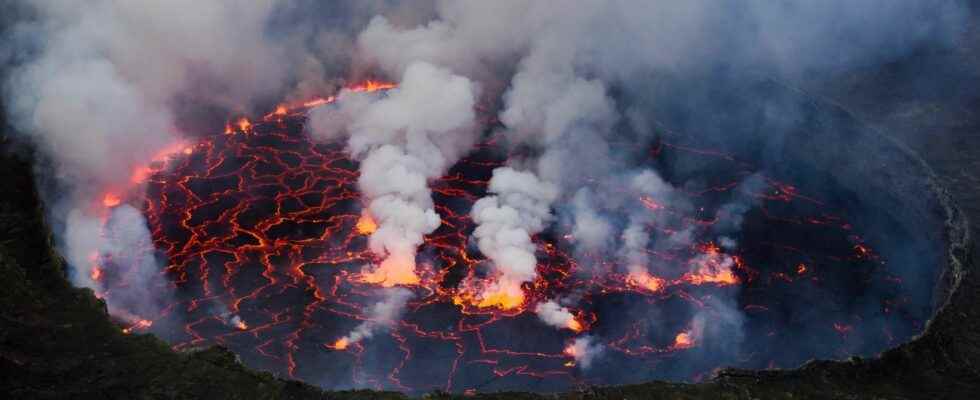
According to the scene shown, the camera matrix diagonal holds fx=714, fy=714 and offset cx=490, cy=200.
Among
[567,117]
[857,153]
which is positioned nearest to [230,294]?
[567,117]

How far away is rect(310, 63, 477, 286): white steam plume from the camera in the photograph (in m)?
24.6

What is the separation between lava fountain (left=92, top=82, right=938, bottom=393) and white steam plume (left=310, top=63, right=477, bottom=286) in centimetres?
76

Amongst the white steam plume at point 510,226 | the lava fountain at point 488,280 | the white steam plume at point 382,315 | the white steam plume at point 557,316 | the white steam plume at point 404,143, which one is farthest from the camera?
the white steam plume at point 404,143

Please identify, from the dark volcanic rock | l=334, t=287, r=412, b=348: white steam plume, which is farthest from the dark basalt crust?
l=334, t=287, r=412, b=348: white steam plume

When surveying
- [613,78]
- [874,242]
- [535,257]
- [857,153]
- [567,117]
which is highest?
[613,78]

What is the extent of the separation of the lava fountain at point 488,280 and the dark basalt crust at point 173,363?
2.77m

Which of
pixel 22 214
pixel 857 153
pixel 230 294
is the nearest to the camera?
pixel 22 214

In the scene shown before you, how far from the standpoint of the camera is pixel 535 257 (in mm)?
24125

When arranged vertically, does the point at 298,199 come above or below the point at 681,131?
below

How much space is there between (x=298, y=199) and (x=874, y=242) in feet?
72.9

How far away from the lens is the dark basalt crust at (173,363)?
14.6 m

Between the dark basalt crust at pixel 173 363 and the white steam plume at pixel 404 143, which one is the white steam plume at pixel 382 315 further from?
the dark basalt crust at pixel 173 363

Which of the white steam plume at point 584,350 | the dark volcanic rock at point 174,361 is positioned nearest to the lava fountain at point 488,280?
the white steam plume at point 584,350

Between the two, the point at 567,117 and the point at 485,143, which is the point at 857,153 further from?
the point at 485,143
